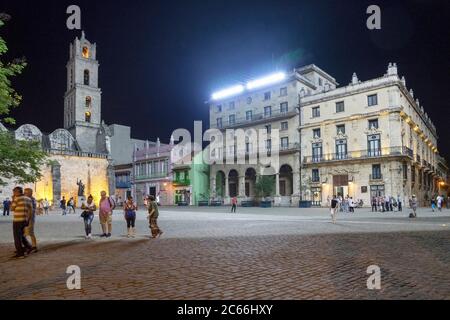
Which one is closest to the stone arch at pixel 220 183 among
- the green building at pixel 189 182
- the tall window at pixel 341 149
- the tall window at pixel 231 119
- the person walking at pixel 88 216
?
the green building at pixel 189 182

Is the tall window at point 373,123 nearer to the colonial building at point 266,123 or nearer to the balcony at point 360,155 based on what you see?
the balcony at point 360,155

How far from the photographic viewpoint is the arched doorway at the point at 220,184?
55.3m

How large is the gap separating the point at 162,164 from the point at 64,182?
54.6 ft

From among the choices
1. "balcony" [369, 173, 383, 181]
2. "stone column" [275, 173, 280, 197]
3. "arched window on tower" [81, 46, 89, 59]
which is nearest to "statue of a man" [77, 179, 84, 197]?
"arched window on tower" [81, 46, 89, 59]

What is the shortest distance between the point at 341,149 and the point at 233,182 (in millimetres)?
18596

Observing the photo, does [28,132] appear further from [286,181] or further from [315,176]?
[315,176]

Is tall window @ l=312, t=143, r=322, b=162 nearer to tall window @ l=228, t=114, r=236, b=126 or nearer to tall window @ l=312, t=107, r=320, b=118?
tall window @ l=312, t=107, r=320, b=118

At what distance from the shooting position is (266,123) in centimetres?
5209

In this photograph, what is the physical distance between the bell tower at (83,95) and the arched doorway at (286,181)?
29284 mm

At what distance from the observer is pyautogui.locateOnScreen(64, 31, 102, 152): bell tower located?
2085 inches

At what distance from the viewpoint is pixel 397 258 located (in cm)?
767

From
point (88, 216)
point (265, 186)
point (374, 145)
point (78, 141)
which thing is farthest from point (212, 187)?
point (88, 216)

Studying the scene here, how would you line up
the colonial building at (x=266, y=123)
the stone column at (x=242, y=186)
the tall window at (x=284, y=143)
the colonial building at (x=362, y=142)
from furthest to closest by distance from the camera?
the stone column at (x=242, y=186) → the tall window at (x=284, y=143) → the colonial building at (x=266, y=123) → the colonial building at (x=362, y=142)
